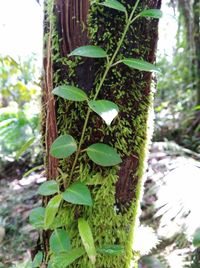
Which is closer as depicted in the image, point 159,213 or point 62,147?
point 62,147

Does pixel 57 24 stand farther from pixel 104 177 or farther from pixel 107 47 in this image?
pixel 104 177

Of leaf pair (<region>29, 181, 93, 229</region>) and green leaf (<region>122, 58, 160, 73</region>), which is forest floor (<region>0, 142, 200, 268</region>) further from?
green leaf (<region>122, 58, 160, 73</region>)

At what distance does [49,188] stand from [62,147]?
9cm

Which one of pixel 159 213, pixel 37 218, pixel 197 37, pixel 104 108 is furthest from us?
pixel 197 37

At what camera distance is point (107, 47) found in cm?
67

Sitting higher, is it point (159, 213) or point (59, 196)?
point (59, 196)

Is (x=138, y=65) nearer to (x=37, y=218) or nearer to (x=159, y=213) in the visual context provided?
(x=37, y=218)

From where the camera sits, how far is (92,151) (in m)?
0.67

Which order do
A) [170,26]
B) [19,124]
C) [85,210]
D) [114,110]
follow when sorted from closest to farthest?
[114,110], [85,210], [19,124], [170,26]

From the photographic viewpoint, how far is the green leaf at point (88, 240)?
0.65m

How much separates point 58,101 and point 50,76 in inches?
2.1

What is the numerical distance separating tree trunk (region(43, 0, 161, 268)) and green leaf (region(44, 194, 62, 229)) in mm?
47

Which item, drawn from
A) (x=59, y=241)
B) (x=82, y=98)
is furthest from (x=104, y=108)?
(x=59, y=241)

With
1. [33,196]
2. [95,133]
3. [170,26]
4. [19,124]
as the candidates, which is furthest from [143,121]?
[170,26]
